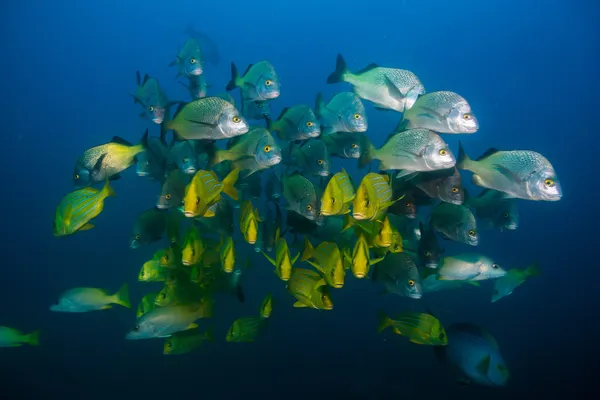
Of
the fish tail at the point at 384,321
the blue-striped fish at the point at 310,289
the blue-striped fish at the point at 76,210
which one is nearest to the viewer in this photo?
the blue-striped fish at the point at 310,289

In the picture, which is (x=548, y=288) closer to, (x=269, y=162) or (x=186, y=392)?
(x=186, y=392)

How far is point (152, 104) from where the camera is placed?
5.17m

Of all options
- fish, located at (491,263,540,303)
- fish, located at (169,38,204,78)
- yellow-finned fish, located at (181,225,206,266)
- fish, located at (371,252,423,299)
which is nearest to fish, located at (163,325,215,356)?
yellow-finned fish, located at (181,225,206,266)

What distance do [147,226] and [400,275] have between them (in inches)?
119

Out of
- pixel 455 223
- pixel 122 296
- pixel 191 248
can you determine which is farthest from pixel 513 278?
pixel 122 296

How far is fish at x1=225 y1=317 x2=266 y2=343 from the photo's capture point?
4676 millimetres

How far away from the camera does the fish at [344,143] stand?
463 cm

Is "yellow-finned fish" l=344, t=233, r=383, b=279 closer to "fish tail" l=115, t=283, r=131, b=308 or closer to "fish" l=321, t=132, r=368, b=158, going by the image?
"fish" l=321, t=132, r=368, b=158

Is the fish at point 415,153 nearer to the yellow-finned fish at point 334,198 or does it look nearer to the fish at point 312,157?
the yellow-finned fish at point 334,198

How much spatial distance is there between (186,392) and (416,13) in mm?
52049

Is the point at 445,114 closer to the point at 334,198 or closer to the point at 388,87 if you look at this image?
the point at 388,87

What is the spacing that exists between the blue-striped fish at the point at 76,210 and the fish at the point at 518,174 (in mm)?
3600

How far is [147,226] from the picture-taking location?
452 cm

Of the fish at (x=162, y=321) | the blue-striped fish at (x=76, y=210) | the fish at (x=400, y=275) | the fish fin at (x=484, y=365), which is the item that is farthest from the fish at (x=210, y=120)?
the fish fin at (x=484, y=365)
